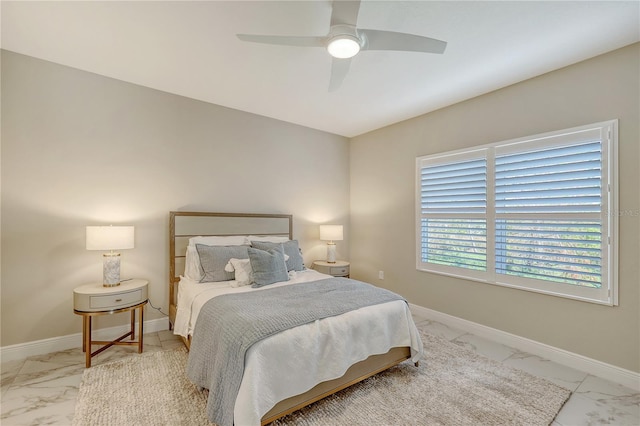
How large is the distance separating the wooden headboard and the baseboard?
2.57 metres

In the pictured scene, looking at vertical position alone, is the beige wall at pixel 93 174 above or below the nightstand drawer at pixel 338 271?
above

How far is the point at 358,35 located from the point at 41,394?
11.5 feet

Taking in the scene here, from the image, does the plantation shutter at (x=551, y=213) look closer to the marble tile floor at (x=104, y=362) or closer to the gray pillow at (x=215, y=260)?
the marble tile floor at (x=104, y=362)

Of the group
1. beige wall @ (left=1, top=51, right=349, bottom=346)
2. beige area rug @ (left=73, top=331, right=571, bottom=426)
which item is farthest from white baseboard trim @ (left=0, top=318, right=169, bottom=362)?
beige area rug @ (left=73, top=331, right=571, bottom=426)

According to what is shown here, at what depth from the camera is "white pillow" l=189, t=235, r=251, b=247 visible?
3329 millimetres

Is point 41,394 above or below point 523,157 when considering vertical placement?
below

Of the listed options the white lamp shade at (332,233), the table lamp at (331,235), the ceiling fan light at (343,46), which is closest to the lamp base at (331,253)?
the table lamp at (331,235)

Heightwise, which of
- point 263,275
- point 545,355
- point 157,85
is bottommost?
point 545,355

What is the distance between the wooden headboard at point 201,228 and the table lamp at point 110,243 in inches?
23.4

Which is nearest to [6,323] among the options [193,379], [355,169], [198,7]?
[193,379]

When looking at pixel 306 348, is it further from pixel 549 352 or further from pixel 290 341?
pixel 549 352

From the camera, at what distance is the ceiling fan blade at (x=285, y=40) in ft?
6.36

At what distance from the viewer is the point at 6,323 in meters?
2.61

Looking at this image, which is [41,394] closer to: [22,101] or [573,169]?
[22,101]
